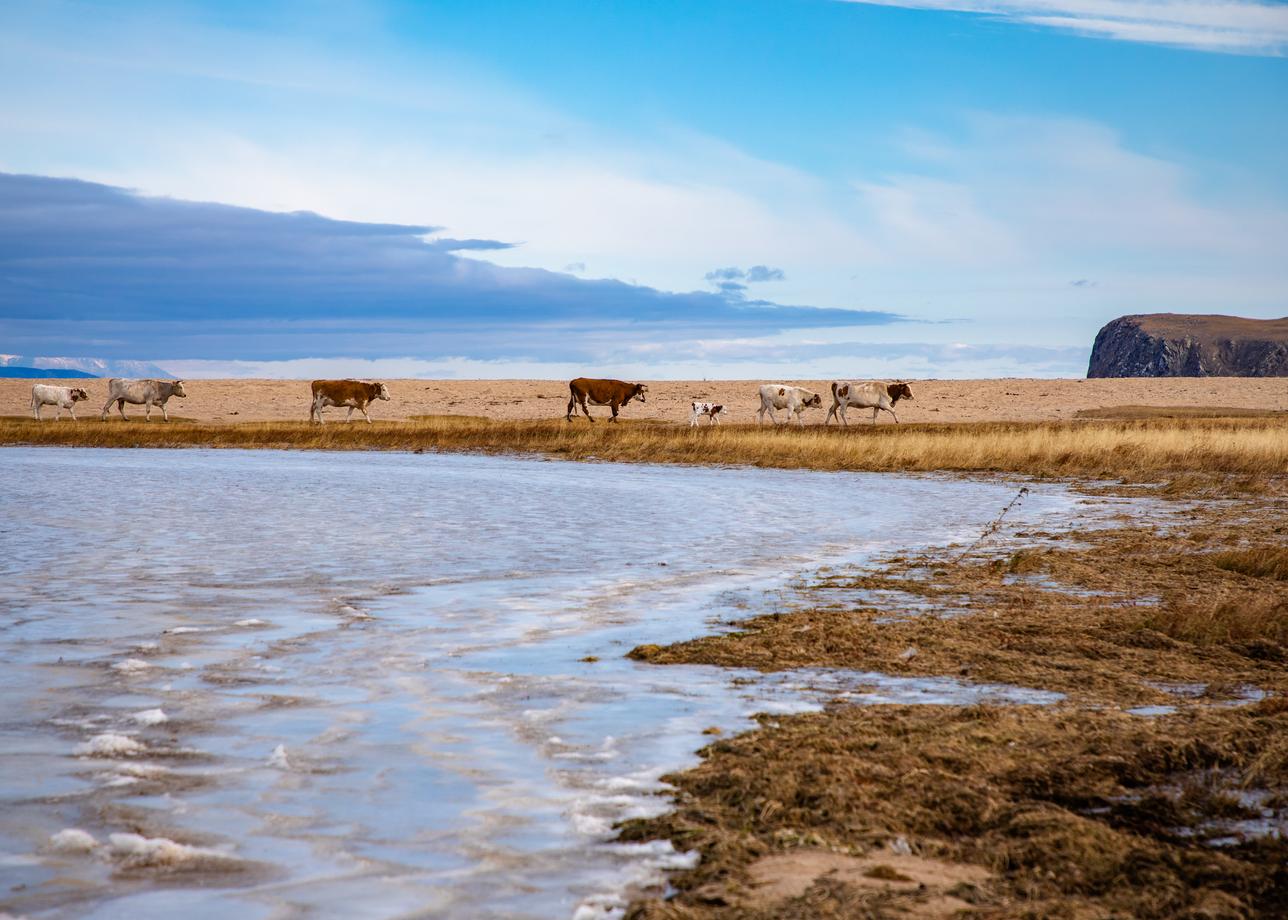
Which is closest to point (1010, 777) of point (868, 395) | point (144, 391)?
point (868, 395)

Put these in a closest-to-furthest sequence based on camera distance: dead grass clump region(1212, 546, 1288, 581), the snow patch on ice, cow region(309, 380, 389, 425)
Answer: the snow patch on ice
dead grass clump region(1212, 546, 1288, 581)
cow region(309, 380, 389, 425)

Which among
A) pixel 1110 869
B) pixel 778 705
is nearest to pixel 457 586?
pixel 778 705

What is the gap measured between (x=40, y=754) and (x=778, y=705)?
3.83 m

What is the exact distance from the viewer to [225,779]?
5254 millimetres

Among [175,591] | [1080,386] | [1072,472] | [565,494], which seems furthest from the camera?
[1080,386]

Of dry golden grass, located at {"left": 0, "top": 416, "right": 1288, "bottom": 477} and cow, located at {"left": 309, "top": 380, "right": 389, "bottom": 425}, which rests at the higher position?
cow, located at {"left": 309, "top": 380, "right": 389, "bottom": 425}

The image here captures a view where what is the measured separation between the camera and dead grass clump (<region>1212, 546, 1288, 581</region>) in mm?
11367

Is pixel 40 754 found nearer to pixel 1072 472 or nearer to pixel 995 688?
pixel 995 688

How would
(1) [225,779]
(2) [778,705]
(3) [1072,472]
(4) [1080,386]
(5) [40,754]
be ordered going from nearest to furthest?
(1) [225,779], (5) [40,754], (2) [778,705], (3) [1072,472], (4) [1080,386]

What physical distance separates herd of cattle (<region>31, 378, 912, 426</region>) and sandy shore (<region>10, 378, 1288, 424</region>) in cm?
234

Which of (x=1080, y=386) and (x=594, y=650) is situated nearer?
(x=594, y=650)

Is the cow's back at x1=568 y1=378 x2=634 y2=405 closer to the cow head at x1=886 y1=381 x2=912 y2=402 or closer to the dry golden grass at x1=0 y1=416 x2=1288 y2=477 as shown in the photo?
the dry golden grass at x1=0 y1=416 x2=1288 y2=477

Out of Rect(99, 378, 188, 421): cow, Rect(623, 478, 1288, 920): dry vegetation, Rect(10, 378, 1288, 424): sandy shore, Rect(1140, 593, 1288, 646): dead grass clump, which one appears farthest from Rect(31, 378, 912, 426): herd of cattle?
Rect(623, 478, 1288, 920): dry vegetation

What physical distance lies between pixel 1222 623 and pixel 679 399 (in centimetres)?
5741
